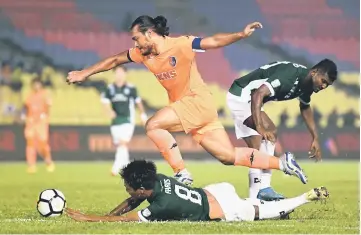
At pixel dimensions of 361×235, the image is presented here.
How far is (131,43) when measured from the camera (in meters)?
29.3

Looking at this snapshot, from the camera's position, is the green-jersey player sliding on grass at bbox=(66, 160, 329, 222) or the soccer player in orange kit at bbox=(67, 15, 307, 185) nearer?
the green-jersey player sliding on grass at bbox=(66, 160, 329, 222)

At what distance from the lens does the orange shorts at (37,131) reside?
78.0 ft

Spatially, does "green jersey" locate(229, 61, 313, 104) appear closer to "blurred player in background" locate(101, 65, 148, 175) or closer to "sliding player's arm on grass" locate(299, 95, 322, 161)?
"sliding player's arm on grass" locate(299, 95, 322, 161)

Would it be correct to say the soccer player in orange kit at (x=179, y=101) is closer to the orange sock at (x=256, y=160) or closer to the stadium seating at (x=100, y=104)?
the orange sock at (x=256, y=160)

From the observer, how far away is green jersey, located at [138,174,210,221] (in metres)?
8.80

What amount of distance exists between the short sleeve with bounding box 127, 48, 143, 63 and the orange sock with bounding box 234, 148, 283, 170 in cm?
160

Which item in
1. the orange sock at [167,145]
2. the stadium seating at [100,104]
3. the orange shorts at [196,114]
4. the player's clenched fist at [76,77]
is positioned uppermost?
the stadium seating at [100,104]

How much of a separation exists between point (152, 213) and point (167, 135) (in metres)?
1.57

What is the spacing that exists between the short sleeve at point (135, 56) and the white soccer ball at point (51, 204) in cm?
188

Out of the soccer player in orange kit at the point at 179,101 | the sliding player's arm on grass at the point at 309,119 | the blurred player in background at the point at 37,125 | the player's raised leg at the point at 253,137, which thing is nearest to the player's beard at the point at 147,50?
the soccer player in orange kit at the point at 179,101

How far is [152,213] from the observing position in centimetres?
886

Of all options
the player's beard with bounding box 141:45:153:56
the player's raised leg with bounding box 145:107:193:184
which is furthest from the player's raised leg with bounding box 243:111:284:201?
the player's beard with bounding box 141:45:153:56

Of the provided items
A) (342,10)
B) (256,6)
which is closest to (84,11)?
(256,6)

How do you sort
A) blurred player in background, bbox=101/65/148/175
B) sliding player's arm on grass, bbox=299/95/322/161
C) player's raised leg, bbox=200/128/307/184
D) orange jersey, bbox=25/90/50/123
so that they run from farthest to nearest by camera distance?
1. orange jersey, bbox=25/90/50/123
2. blurred player in background, bbox=101/65/148/175
3. sliding player's arm on grass, bbox=299/95/322/161
4. player's raised leg, bbox=200/128/307/184
